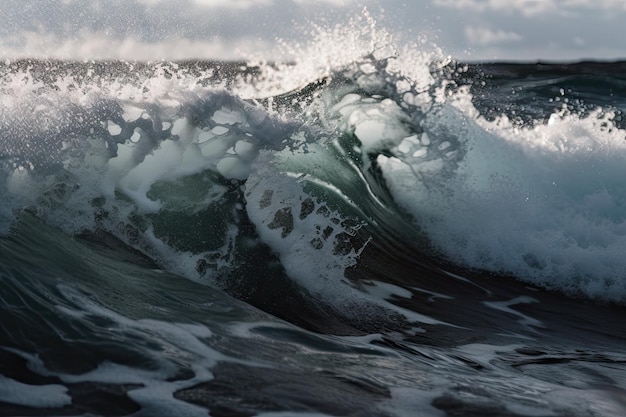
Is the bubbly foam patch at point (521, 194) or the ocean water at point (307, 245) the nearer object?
the ocean water at point (307, 245)

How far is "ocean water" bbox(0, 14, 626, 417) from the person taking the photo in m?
3.02

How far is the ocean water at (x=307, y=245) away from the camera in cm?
302

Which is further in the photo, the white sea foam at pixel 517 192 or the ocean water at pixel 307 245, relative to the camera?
the white sea foam at pixel 517 192

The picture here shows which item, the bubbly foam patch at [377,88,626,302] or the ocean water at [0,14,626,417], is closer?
the ocean water at [0,14,626,417]

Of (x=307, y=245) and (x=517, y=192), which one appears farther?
(x=517, y=192)

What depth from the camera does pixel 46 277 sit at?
3678mm

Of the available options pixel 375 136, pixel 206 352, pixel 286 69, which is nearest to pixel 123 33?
pixel 286 69

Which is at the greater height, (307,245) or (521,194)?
(521,194)

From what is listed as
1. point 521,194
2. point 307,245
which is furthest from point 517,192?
point 307,245

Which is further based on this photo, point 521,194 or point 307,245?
point 521,194

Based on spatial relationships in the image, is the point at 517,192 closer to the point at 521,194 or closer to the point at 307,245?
the point at 521,194

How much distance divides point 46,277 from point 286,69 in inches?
166

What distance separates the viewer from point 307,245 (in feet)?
16.8

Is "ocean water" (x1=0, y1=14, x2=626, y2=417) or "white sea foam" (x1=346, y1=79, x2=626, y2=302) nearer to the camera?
"ocean water" (x1=0, y1=14, x2=626, y2=417)
